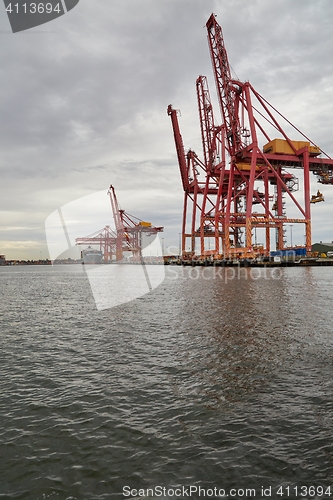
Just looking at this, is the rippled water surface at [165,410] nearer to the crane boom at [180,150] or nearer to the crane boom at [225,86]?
the crane boom at [225,86]

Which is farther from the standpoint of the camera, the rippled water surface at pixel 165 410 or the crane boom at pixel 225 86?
the crane boom at pixel 225 86

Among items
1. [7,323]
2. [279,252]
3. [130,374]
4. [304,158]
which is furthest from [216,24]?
[130,374]

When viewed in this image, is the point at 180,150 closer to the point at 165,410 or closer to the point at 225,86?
the point at 225,86

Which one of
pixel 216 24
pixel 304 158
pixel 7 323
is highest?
pixel 216 24

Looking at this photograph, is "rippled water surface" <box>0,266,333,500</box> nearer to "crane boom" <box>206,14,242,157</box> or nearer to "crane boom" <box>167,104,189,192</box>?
"crane boom" <box>206,14,242,157</box>

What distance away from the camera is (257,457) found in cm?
385

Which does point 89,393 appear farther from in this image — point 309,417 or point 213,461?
point 309,417

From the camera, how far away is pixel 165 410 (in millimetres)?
5059

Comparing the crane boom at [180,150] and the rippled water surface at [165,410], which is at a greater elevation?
the crane boom at [180,150]

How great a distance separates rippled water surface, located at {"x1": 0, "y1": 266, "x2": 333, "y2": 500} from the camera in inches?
142

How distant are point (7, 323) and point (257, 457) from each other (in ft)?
39.4

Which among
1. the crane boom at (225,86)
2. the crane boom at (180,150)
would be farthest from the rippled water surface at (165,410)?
the crane boom at (180,150)

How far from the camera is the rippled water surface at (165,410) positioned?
361 centimetres

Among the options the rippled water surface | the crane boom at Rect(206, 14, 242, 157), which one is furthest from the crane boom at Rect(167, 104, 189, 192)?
the rippled water surface
